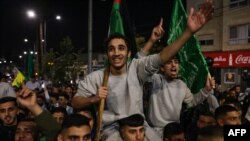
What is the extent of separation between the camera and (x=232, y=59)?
88.8ft

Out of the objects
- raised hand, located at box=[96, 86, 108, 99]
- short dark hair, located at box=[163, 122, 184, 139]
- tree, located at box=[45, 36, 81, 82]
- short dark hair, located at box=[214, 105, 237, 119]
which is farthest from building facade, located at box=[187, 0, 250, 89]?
raised hand, located at box=[96, 86, 108, 99]

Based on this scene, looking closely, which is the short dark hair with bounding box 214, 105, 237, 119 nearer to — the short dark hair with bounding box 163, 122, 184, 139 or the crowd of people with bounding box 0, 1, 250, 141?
the crowd of people with bounding box 0, 1, 250, 141

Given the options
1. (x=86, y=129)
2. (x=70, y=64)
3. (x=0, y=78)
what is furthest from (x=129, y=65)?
(x=70, y=64)

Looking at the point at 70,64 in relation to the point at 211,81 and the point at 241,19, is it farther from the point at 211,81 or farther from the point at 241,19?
the point at 211,81

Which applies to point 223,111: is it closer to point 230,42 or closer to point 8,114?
point 8,114

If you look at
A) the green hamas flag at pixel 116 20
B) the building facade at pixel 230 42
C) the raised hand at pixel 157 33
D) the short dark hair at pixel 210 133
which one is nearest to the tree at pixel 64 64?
the building facade at pixel 230 42

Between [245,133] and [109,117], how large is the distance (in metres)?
2.01

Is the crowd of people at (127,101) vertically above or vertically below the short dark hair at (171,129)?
above

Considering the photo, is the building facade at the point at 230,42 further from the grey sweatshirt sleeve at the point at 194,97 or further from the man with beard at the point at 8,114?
the man with beard at the point at 8,114

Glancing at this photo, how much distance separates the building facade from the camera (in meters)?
26.5

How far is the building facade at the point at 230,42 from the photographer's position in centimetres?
2653

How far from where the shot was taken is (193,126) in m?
5.95

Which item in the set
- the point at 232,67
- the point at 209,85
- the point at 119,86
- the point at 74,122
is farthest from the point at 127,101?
the point at 232,67

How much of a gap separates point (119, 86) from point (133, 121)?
0.39 m
